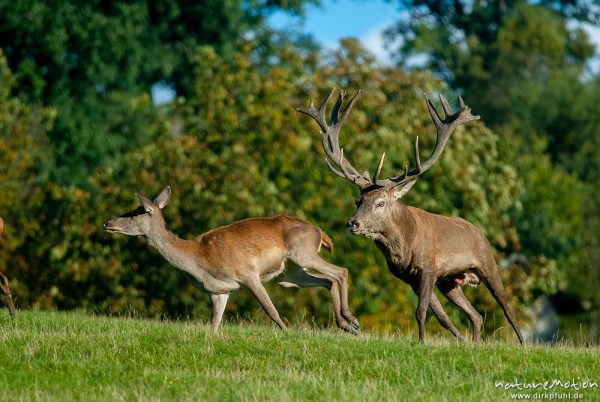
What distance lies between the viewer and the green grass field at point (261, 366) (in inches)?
358

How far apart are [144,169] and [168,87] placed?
11264 millimetres

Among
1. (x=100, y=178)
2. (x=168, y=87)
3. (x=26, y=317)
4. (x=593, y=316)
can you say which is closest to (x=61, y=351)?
(x=26, y=317)

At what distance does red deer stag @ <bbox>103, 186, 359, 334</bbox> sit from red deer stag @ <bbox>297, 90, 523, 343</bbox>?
850 mm

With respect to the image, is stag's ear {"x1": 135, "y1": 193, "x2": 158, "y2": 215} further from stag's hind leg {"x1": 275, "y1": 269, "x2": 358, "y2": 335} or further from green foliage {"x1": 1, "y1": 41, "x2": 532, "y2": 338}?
green foliage {"x1": 1, "y1": 41, "x2": 532, "y2": 338}

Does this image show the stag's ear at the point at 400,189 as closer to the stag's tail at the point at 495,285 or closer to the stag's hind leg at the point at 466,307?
the stag's tail at the point at 495,285

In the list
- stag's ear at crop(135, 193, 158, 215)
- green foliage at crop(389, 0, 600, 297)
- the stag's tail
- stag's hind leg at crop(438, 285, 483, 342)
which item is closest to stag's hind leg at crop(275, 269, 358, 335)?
stag's hind leg at crop(438, 285, 483, 342)

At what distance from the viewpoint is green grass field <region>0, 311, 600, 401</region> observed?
9.09m

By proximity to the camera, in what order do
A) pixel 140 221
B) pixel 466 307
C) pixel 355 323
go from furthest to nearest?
pixel 140 221, pixel 466 307, pixel 355 323

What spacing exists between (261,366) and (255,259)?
2863mm

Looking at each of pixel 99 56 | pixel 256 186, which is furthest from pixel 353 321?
pixel 99 56

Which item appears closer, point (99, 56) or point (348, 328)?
point (348, 328)

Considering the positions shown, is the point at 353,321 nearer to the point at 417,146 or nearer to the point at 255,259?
the point at 255,259

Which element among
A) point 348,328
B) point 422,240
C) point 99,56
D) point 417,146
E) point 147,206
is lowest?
point 348,328

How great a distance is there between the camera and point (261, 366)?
399 inches
